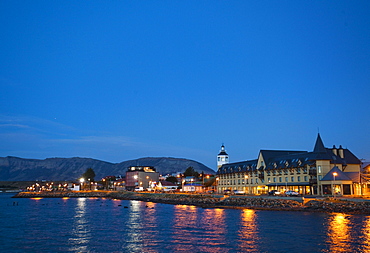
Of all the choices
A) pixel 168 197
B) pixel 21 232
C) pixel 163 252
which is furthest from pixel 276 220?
pixel 168 197

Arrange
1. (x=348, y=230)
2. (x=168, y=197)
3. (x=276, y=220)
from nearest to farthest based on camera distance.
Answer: (x=348, y=230) < (x=276, y=220) < (x=168, y=197)

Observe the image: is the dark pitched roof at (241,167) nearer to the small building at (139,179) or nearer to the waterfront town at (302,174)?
the waterfront town at (302,174)

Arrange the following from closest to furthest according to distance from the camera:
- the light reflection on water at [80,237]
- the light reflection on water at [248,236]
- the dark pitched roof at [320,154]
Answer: the light reflection on water at [248,236]
the light reflection on water at [80,237]
the dark pitched roof at [320,154]

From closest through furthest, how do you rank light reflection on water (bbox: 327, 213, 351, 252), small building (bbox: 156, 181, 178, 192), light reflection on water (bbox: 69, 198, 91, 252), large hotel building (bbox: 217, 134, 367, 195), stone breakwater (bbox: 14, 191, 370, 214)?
light reflection on water (bbox: 327, 213, 351, 252)
light reflection on water (bbox: 69, 198, 91, 252)
stone breakwater (bbox: 14, 191, 370, 214)
large hotel building (bbox: 217, 134, 367, 195)
small building (bbox: 156, 181, 178, 192)

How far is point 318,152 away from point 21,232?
199 feet

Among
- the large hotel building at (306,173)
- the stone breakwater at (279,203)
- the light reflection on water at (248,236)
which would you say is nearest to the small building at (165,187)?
the large hotel building at (306,173)

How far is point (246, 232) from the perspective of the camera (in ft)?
126

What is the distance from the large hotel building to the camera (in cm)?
6906

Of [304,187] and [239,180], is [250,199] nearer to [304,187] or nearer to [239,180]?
[304,187]

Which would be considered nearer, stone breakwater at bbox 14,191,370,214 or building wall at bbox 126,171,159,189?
stone breakwater at bbox 14,191,370,214

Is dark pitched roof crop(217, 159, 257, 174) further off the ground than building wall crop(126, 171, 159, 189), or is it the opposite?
dark pitched roof crop(217, 159, 257, 174)

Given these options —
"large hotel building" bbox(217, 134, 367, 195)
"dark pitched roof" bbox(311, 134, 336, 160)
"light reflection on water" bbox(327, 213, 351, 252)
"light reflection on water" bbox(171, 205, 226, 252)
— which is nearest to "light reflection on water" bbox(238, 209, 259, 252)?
"light reflection on water" bbox(171, 205, 226, 252)

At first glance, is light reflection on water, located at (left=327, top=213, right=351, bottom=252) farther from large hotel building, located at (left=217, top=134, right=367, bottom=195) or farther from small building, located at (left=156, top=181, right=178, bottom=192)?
small building, located at (left=156, top=181, right=178, bottom=192)

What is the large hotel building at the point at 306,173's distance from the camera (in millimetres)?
69062
